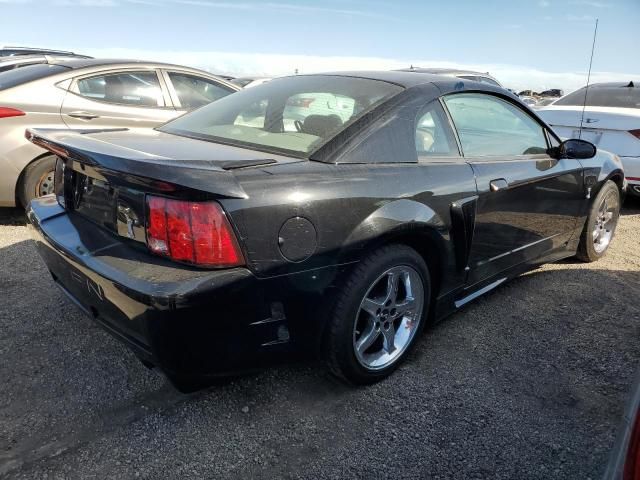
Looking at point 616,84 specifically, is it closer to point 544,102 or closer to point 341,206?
point 544,102

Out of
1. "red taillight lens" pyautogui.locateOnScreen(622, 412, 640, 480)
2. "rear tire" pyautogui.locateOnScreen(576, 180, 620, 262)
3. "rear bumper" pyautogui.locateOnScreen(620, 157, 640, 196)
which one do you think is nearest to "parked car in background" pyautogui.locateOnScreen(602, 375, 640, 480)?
"red taillight lens" pyautogui.locateOnScreen(622, 412, 640, 480)

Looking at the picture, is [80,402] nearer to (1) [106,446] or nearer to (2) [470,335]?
(1) [106,446]

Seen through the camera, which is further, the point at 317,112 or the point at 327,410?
the point at 317,112

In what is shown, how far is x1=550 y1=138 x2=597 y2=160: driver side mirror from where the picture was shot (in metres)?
3.39

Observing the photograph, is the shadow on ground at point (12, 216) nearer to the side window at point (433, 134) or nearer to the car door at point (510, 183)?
the side window at point (433, 134)

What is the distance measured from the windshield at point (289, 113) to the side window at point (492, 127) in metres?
A: 0.46

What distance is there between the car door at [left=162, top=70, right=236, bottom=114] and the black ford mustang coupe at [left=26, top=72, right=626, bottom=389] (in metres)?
2.38

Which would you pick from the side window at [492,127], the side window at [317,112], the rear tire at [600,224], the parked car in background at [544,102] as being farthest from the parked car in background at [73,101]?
the parked car in background at [544,102]

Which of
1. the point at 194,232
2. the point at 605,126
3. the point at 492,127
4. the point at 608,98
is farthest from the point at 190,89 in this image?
the point at 608,98

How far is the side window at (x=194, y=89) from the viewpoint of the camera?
5.24 m

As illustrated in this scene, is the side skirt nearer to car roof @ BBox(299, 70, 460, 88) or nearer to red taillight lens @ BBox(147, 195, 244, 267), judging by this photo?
car roof @ BBox(299, 70, 460, 88)

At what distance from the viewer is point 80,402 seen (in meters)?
2.27

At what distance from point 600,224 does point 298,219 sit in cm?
325

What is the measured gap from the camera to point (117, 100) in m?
4.84
